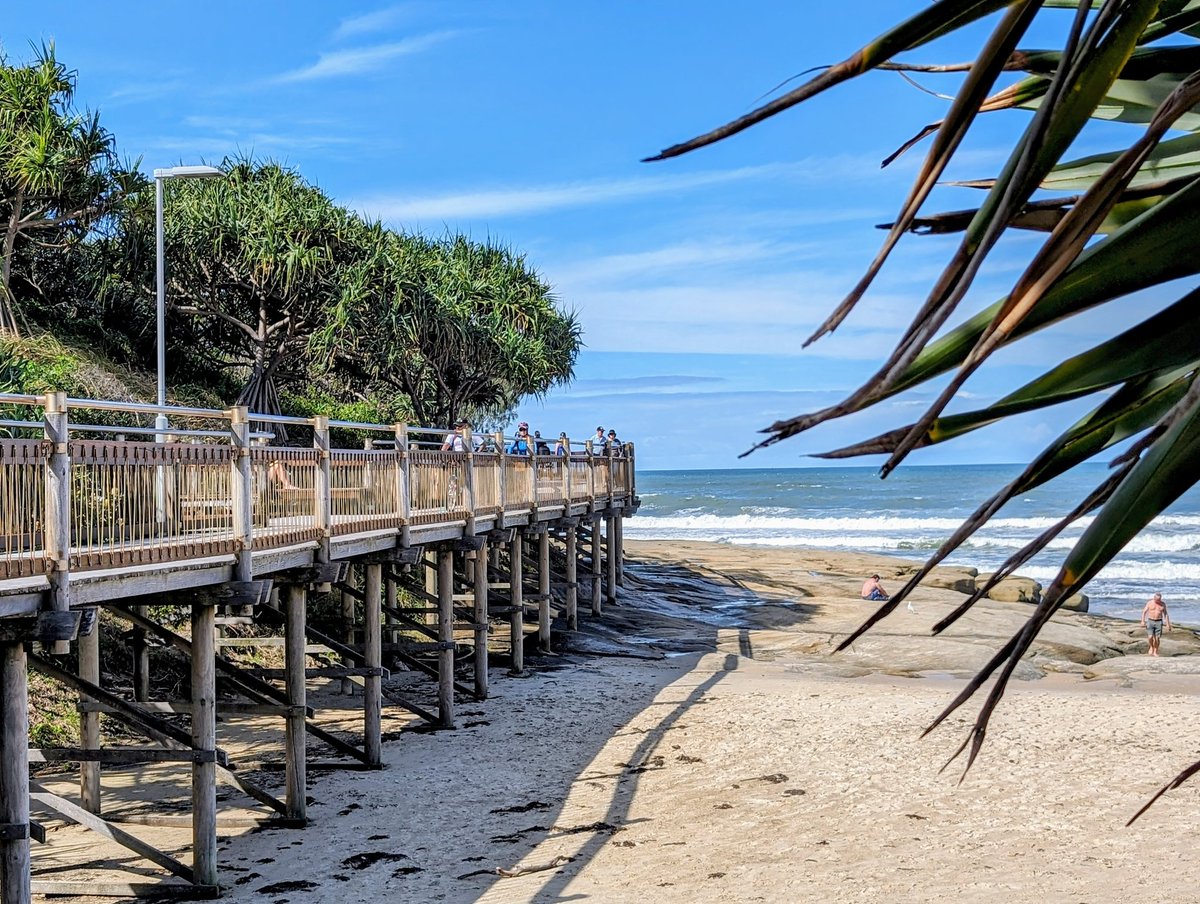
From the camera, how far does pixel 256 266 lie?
3422 cm

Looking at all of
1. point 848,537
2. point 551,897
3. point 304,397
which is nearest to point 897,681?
point 551,897

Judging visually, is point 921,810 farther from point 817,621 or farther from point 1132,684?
point 817,621

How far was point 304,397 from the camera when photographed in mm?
38281

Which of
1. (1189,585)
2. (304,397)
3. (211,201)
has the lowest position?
(1189,585)

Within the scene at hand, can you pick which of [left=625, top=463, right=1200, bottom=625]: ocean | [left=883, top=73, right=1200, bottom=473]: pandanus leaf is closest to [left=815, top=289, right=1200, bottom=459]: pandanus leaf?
[left=883, top=73, right=1200, bottom=473]: pandanus leaf

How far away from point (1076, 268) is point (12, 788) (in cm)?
783

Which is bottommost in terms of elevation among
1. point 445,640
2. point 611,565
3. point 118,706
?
point 611,565

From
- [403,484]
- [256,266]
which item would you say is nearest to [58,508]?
[403,484]

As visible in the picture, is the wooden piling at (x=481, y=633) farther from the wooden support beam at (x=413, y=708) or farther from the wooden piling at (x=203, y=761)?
the wooden piling at (x=203, y=761)

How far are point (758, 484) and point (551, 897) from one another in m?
125

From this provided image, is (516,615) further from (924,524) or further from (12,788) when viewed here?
(924,524)

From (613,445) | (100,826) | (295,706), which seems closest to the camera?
(100,826)

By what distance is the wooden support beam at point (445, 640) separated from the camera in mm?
17125

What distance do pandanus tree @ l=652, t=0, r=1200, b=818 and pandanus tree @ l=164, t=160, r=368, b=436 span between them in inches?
1311
